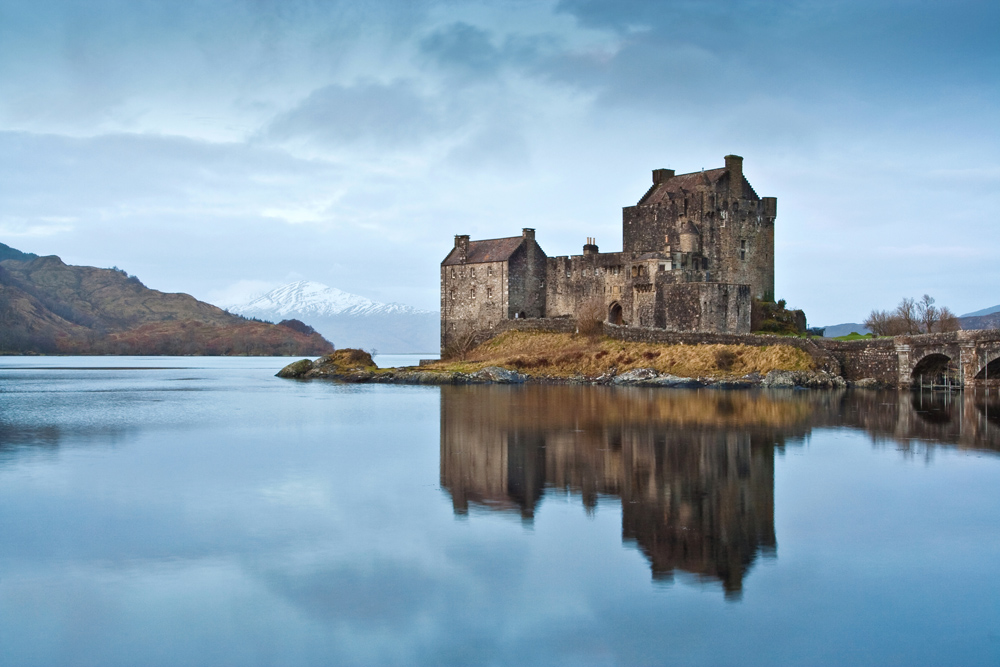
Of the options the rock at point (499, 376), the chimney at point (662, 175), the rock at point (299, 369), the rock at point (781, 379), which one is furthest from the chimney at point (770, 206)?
the rock at point (299, 369)

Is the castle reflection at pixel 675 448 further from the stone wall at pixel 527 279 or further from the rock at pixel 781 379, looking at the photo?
the stone wall at pixel 527 279

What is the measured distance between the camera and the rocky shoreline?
39.8m

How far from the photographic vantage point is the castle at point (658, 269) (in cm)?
4575

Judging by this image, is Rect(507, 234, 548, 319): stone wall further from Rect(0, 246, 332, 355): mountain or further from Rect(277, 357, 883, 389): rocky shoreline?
Rect(0, 246, 332, 355): mountain

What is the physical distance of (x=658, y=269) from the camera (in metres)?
47.2

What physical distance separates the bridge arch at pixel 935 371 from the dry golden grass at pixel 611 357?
461 centimetres

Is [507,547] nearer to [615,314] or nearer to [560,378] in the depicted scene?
[560,378]

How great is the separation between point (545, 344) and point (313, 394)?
45.0 ft

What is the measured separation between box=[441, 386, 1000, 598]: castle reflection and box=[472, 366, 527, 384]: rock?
9.89 meters

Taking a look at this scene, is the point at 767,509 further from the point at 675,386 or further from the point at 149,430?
the point at 675,386

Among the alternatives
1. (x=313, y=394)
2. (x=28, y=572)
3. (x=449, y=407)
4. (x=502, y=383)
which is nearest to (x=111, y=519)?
(x=28, y=572)

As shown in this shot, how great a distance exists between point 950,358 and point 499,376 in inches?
820

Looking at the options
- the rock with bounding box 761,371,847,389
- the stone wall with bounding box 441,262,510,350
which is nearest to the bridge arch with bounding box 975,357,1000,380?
the rock with bounding box 761,371,847,389

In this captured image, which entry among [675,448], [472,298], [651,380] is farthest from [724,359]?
[675,448]
